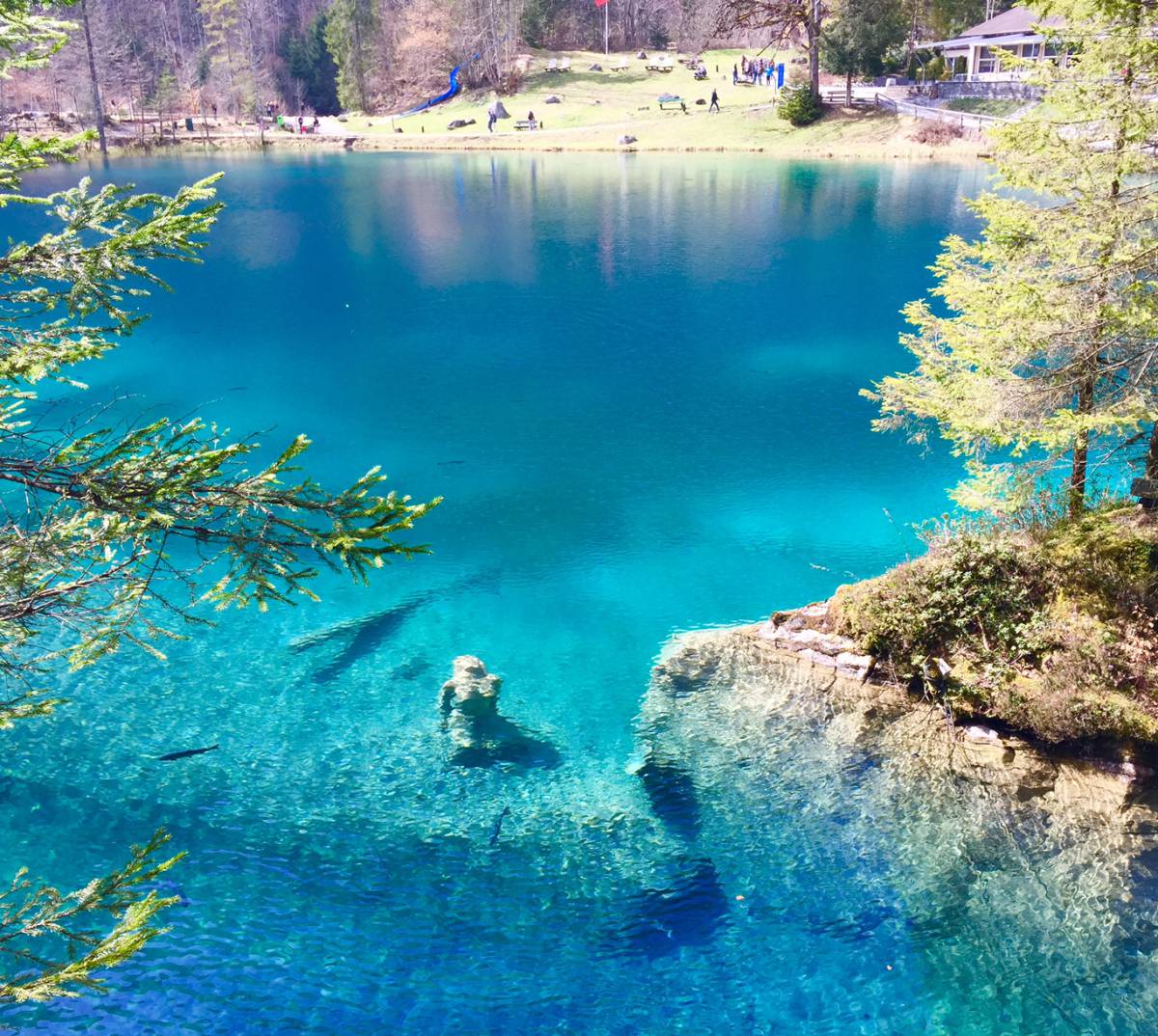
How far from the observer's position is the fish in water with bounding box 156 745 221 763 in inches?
541

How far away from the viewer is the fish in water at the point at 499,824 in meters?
12.4

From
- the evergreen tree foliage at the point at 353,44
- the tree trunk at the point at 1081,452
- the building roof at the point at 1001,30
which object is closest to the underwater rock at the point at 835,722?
the tree trunk at the point at 1081,452

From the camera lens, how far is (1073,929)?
11.0m

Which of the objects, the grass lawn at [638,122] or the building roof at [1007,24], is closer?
the grass lawn at [638,122]

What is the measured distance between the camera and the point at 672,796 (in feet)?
43.1

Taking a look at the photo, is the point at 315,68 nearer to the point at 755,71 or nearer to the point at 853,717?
the point at 755,71

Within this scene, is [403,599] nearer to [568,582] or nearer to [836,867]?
[568,582]

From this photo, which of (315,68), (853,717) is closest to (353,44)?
(315,68)

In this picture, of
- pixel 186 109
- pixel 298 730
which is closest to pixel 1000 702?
pixel 298 730

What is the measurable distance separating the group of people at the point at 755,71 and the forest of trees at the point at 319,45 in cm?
380

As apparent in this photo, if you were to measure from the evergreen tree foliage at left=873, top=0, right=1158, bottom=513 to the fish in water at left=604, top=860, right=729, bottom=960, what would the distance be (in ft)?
24.2

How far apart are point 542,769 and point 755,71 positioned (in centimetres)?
9111

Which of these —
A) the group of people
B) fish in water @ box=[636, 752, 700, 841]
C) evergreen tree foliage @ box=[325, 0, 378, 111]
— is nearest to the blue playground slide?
evergreen tree foliage @ box=[325, 0, 378, 111]

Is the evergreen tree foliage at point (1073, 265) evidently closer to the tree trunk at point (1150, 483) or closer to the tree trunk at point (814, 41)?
the tree trunk at point (1150, 483)
